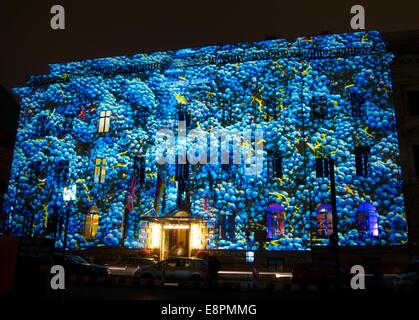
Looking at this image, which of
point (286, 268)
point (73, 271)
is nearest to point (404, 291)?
point (286, 268)

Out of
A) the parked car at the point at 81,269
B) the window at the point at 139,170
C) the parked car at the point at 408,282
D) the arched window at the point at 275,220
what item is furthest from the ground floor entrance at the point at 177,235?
the parked car at the point at 408,282

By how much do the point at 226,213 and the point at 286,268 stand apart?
5.83 metres

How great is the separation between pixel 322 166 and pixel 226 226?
8.37 meters

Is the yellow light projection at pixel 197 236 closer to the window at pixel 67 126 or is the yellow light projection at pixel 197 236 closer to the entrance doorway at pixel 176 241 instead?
the entrance doorway at pixel 176 241

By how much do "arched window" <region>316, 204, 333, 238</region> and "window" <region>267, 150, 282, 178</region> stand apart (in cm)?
392

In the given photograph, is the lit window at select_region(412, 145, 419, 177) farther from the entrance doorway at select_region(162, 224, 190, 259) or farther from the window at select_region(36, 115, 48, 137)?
the window at select_region(36, 115, 48, 137)

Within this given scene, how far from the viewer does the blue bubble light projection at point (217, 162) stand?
95.6 ft

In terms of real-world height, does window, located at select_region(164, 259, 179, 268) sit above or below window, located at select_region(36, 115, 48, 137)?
below

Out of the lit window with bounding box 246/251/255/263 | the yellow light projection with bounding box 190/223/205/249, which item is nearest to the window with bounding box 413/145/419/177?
the lit window with bounding box 246/251/255/263

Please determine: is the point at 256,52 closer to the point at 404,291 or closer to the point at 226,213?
the point at 226,213

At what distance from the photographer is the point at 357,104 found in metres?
30.5

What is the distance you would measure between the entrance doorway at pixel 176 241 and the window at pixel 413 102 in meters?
19.1

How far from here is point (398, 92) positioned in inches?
1225

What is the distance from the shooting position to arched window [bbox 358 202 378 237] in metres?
28.1
